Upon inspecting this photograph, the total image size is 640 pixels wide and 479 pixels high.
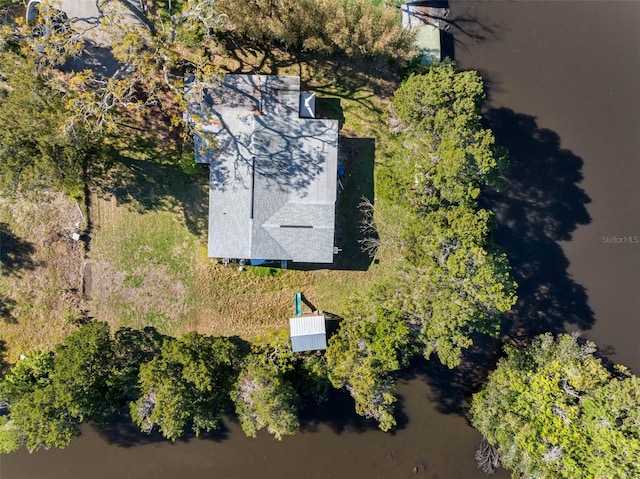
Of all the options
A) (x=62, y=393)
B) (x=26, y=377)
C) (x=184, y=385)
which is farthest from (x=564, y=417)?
(x=26, y=377)

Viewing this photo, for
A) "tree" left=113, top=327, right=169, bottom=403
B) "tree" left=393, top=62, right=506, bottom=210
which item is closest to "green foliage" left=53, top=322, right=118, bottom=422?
"tree" left=113, top=327, right=169, bottom=403

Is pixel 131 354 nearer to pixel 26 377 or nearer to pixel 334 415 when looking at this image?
pixel 26 377

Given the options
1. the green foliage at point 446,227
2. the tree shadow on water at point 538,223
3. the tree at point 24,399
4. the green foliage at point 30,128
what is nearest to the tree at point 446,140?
the green foliage at point 446,227

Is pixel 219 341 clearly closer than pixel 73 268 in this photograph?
Yes

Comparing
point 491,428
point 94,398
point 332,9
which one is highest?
point 332,9

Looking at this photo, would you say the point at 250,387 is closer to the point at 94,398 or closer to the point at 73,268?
the point at 94,398

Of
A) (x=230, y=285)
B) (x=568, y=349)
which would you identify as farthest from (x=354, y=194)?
(x=568, y=349)

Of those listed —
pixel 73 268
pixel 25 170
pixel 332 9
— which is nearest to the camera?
pixel 25 170
